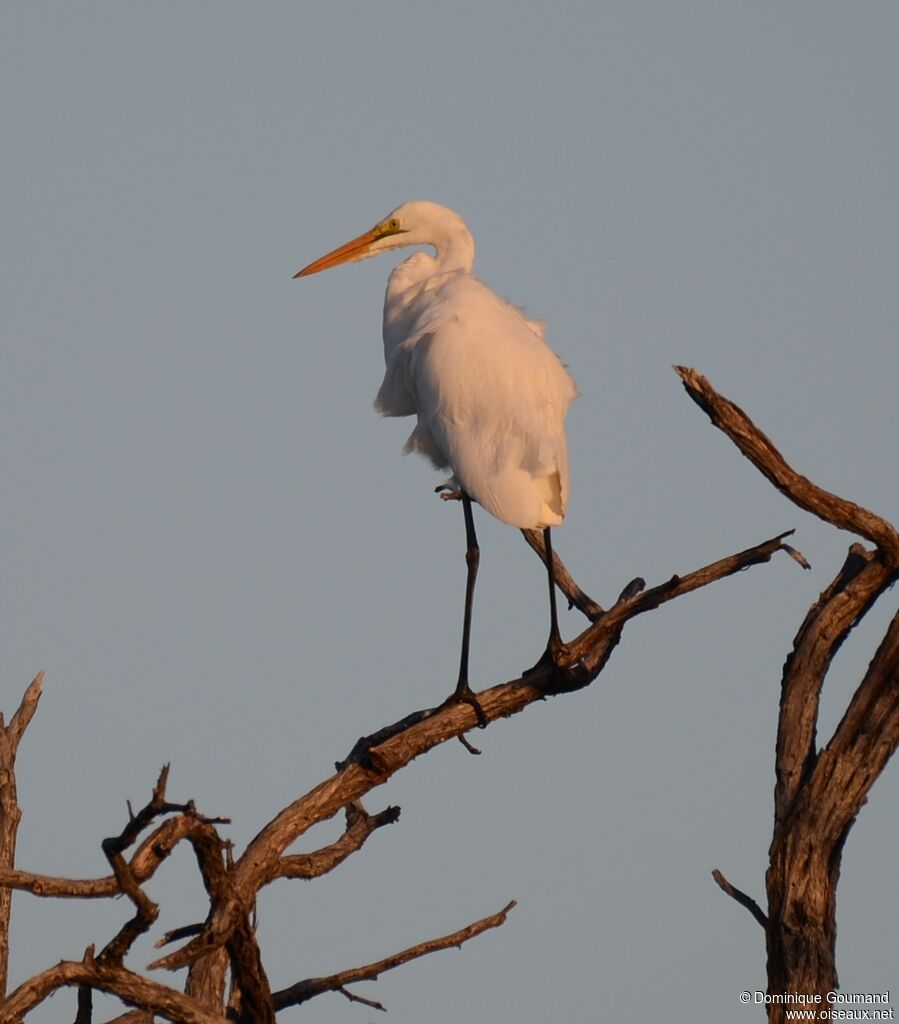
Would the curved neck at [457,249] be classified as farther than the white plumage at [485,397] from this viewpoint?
Yes

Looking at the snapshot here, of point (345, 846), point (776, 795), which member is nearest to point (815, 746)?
point (776, 795)

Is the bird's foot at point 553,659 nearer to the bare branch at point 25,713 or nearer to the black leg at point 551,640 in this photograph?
the black leg at point 551,640

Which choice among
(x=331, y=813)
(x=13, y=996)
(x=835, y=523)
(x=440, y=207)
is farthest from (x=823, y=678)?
(x=440, y=207)

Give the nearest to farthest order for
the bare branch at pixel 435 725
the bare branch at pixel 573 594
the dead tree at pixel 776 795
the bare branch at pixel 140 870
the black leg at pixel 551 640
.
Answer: the bare branch at pixel 140 870, the dead tree at pixel 776 795, the bare branch at pixel 435 725, the black leg at pixel 551 640, the bare branch at pixel 573 594

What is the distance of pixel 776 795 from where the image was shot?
7.03 m

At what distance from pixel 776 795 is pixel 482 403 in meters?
2.36

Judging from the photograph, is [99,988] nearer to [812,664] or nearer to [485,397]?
[812,664]

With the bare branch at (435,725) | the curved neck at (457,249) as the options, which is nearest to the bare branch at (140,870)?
the bare branch at (435,725)

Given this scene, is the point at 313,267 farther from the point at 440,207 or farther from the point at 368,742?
the point at 368,742

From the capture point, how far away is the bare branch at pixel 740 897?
22.3 ft

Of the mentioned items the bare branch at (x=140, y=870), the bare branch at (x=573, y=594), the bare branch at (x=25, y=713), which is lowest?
the bare branch at (x=140, y=870)

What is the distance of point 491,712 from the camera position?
25.2 feet

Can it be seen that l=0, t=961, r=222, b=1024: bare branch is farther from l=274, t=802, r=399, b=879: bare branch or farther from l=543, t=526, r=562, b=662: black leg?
l=543, t=526, r=562, b=662: black leg

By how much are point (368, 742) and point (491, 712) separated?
2.05 ft
